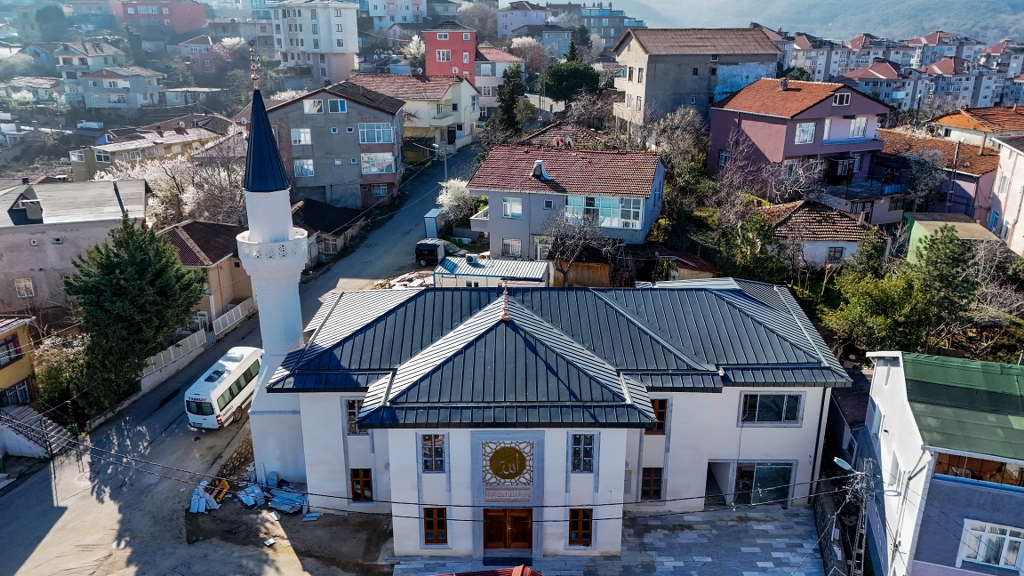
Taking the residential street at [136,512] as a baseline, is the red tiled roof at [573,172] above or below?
above

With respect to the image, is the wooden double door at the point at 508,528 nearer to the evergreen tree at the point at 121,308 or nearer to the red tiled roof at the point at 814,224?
the evergreen tree at the point at 121,308

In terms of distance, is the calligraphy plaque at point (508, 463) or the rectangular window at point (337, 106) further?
the rectangular window at point (337, 106)

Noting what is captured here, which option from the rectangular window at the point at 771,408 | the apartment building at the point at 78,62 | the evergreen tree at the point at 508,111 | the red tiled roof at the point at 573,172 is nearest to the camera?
the rectangular window at the point at 771,408

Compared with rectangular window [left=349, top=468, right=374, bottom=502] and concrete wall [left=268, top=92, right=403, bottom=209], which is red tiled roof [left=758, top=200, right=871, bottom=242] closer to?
rectangular window [left=349, top=468, right=374, bottom=502]

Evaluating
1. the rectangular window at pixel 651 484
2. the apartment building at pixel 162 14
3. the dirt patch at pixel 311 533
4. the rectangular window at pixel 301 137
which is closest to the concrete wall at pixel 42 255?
the rectangular window at pixel 301 137

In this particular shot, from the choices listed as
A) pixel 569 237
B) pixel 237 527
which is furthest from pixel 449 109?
pixel 237 527

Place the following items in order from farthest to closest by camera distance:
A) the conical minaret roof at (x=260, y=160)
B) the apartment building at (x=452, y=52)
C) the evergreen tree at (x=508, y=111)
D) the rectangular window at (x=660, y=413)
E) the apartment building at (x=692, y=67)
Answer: the apartment building at (x=452, y=52) < the evergreen tree at (x=508, y=111) < the apartment building at (x=692, y=67) < the conical minaret roof at (x=260, y=160) < the rectangular window at (x=660, y=413)

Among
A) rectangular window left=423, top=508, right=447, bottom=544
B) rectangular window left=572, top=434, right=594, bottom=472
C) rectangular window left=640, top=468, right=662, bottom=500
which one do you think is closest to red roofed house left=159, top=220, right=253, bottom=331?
rectangular window left=423, top=508, right=447, bottom=544
